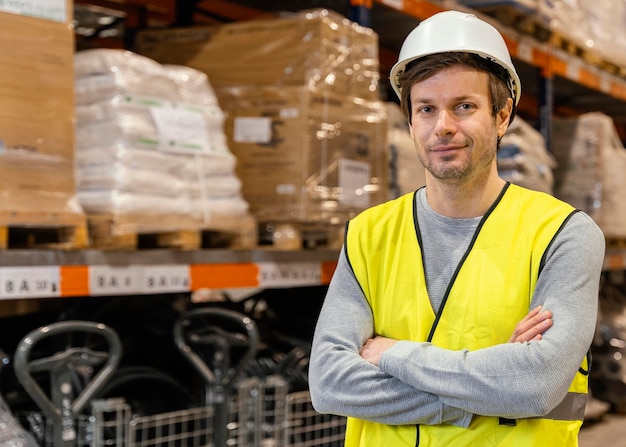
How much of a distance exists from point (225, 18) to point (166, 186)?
3115 millimetres

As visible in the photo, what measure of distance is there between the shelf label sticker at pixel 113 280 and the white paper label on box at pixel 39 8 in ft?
2.91

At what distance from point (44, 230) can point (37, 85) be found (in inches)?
21.4

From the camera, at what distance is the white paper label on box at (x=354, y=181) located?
427 centimetres

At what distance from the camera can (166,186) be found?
11.8 feet

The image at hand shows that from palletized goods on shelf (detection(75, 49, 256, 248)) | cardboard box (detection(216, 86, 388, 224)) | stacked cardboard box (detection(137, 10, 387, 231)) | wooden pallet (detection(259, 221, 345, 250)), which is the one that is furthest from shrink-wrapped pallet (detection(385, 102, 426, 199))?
palletized goods on shelf (detection(75, 49, 256, 248))

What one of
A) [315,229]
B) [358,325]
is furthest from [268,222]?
[358,325]

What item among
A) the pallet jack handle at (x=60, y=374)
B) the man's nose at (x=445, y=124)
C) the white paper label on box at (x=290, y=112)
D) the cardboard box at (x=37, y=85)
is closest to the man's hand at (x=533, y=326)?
the man's nose at (x=445, y=124)

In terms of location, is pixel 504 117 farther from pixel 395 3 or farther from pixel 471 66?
pixel 395 3

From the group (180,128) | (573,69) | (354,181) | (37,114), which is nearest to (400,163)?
(354,181)

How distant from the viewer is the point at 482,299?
6.75 feet

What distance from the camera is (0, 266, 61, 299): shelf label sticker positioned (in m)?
3.01

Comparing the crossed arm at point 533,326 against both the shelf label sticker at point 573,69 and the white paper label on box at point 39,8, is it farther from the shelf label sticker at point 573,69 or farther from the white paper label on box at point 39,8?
the shelf label sticker at point 573,69

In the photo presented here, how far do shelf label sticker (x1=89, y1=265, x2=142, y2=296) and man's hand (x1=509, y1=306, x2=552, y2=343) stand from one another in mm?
1777

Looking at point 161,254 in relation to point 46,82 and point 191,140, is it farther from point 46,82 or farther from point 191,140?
point 46,82
